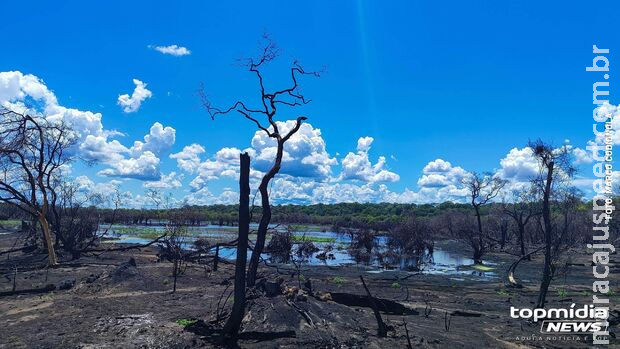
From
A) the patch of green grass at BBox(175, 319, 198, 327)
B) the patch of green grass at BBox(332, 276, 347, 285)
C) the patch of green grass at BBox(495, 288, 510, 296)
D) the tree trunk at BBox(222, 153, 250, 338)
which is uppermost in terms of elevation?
the tree trunk at BBox(222, 153, 250, 338)

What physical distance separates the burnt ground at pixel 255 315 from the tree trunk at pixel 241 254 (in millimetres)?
500

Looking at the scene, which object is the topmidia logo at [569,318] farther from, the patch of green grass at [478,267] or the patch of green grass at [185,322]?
the patch of green grass at [478,267]

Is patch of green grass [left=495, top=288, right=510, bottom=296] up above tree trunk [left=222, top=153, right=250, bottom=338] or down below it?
below

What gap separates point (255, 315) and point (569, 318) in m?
10.9

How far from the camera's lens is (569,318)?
15.4 metres

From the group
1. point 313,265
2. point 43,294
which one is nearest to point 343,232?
point 313,265

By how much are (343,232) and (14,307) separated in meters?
62.1

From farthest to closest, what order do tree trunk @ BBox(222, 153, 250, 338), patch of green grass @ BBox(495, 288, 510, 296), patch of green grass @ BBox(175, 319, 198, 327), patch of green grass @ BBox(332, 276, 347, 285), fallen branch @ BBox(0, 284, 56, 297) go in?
patch of green grass @ BBox(332, 276, 347, 285)
patch of green grass @ BBox(495, 288, 510, 296)
fallen branch @ BBox(0, 284, 56, 297)
patch of green grass @ BBox(175, 319, 198, 327)
tree trunk @ BBox(222, 153, 250, 338)

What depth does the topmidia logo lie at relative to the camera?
13.9 metres

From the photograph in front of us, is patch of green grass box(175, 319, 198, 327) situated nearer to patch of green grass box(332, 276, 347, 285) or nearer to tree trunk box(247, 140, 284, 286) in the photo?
tree trunk box(247, 140, 284, 286)

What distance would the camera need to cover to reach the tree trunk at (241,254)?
418 inches

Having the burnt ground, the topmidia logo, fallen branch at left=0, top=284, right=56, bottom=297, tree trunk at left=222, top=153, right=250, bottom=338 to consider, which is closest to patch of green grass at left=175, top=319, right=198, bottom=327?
the burnt ground

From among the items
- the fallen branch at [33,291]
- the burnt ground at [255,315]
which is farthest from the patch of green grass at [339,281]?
the fallen branch at [33,291]

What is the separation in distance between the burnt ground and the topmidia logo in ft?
1.53
